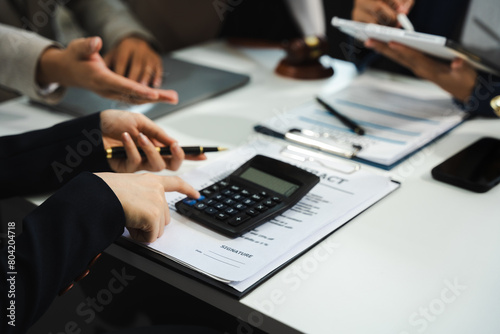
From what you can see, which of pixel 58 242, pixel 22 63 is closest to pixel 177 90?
pixel 22 63

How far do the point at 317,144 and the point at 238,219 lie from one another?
1.06ft

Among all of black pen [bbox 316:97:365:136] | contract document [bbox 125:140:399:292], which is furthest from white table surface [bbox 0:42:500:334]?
black pen [bbox 316:97:365:136]

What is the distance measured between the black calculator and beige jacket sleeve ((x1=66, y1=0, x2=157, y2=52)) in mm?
772

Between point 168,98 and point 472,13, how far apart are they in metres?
0.91

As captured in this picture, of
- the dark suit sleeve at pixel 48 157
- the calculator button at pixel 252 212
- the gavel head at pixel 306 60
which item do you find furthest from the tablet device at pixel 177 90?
the calculator button at pixel 252 212

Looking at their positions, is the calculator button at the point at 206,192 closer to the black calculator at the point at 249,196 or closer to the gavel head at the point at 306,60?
the black calculator at the point at 249,196

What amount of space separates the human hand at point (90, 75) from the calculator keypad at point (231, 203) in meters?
0.31

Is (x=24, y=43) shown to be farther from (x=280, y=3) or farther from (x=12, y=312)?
(x=280, y=3)

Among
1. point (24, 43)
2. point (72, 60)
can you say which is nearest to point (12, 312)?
point (72, 60)

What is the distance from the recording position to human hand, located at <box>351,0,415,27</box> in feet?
4.05

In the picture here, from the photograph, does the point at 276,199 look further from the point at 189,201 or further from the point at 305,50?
the point at 305,50

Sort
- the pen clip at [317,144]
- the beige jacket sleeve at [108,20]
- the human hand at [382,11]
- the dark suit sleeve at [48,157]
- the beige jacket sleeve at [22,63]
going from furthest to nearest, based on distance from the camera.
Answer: the beige jacket sleeve at [108,20]
the human hand at [382,11]
the beige jacket sleeve at [22,63]
the pen clip at [317,144]
the dark suit sleeve at [48,157]

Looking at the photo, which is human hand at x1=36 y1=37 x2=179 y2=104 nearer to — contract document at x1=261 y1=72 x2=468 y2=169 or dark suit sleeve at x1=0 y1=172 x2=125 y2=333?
contract document at x1=261 y1=72 x2=468 y2=169

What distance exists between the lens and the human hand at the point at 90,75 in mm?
1009
